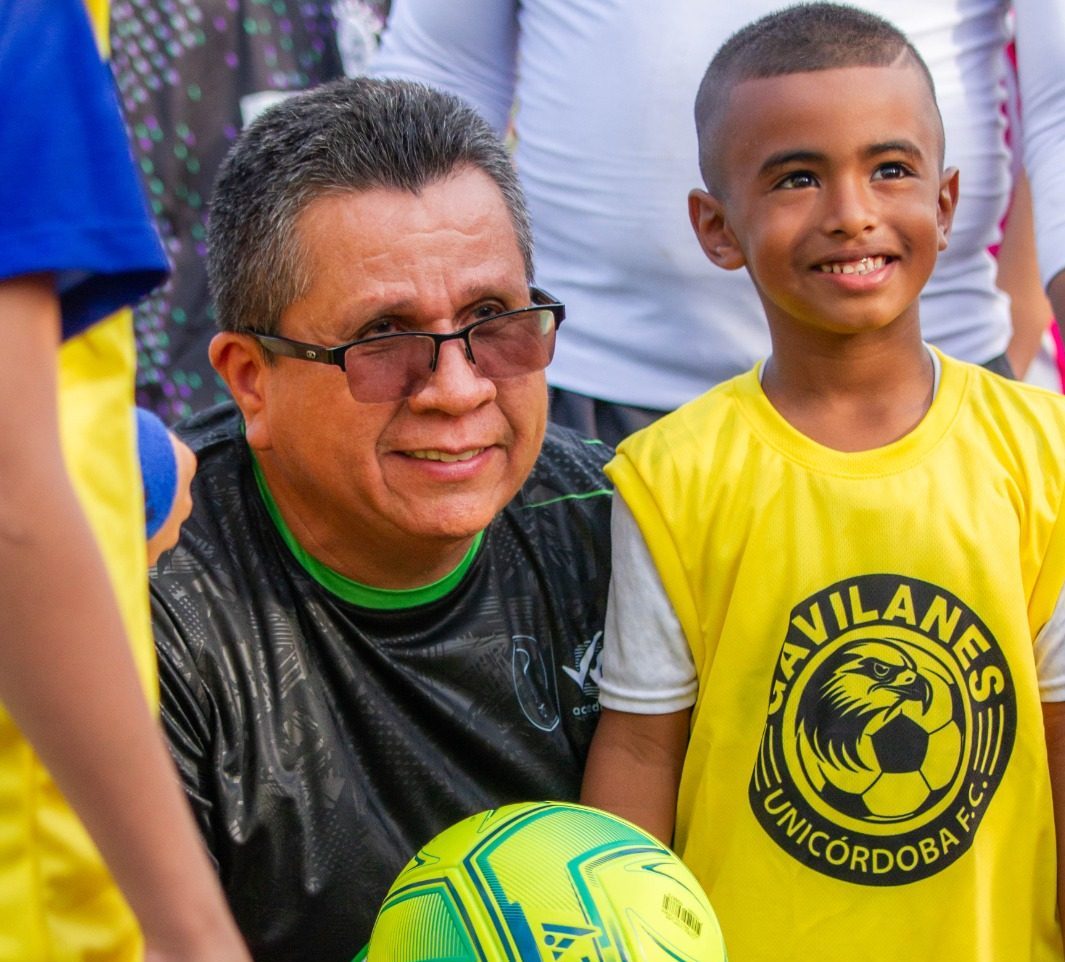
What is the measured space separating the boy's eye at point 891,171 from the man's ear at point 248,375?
103 centimetres

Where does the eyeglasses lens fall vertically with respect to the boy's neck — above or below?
above

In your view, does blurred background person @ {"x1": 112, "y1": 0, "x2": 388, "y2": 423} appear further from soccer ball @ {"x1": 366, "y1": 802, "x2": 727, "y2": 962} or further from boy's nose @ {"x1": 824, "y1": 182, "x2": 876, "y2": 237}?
soccer ball @ {"x1": 366, "y1": 802, "x2": 727, "y2": 962}

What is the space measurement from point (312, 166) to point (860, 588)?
1102 millimetres

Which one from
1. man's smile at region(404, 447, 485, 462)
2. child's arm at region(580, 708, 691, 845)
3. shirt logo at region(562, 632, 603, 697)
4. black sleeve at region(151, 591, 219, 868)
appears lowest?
child's arm at region(580, 708, 691, 845)

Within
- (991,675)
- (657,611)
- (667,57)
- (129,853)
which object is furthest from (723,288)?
(129,853)

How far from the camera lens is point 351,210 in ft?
8.12

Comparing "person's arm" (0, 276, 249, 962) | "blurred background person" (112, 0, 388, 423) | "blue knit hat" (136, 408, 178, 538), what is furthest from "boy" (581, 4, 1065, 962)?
"blurred background person" (112, 0, 388, 423)

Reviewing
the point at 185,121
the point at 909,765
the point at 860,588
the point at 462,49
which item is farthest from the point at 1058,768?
the point at 185,121

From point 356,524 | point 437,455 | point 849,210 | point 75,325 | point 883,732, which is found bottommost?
point 883,732

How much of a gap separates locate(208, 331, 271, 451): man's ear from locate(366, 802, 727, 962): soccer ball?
2.57ft

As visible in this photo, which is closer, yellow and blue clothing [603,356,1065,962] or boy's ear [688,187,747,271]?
yellow and blue clothing [603,356,1065,962]

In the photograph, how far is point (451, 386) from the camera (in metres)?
2.43

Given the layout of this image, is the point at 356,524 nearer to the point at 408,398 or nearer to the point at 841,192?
the point at 408,398

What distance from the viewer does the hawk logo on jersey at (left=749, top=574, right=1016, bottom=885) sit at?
2.40m
